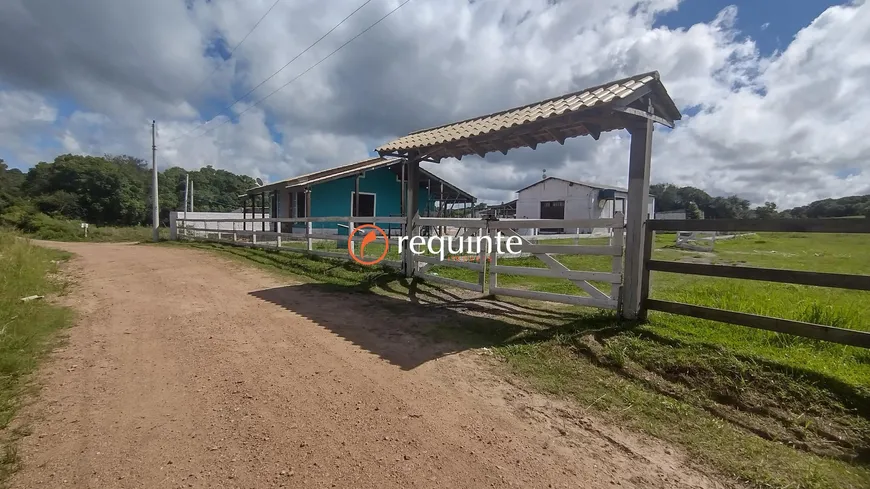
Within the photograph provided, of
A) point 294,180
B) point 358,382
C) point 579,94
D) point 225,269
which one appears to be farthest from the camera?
point 294,180

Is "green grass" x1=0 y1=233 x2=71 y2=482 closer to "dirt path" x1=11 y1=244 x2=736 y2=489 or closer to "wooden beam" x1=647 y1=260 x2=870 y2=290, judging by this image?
"dirt path" x1=11 y1=244 x2=736 y2=489

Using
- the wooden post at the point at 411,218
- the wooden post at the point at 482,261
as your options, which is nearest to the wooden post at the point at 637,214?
the wooden post at the point at 482,261

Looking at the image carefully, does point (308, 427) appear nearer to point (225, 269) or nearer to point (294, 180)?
point (225, 269)

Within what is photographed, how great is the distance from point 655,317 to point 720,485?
3013 millimetres

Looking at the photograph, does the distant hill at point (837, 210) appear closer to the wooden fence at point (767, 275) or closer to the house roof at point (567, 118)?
the wooden fence at point (767, 275)

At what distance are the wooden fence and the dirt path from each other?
2.09 meters

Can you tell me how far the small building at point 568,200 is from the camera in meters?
29.1

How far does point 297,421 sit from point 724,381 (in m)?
3.48

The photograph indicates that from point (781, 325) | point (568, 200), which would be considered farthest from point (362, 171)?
point (568, 200)

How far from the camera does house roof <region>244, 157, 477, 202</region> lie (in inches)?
659

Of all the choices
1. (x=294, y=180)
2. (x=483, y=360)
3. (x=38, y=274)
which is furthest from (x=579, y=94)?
(x=294, y=180)

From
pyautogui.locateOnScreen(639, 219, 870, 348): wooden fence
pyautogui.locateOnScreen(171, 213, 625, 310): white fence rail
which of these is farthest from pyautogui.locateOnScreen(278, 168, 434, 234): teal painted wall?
pyautogui.locateOnScreen(639, 219, 870, 348): wooden fence

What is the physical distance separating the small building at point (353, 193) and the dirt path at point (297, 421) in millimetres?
13713

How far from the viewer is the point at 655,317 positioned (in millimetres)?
4926
